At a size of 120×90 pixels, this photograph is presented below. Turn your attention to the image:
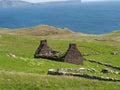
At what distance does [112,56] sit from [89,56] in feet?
15.3

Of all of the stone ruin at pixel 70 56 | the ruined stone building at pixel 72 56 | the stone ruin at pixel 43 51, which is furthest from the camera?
the stone ruin at pixel 43 51

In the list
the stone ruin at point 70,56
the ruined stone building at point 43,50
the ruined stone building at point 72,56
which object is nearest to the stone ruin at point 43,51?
the ruined stone building at point 43,50

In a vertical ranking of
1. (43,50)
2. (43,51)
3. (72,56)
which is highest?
(43,50)

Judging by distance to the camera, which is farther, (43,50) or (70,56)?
(43,50)

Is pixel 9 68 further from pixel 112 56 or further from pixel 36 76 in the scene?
pixel 112 56

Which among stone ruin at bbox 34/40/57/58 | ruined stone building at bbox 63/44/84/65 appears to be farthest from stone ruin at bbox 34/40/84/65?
stone ruin at bbox 34/40/57/58

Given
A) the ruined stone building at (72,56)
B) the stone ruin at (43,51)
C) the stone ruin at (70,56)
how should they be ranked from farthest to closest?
the stone ruin at (43,51) < the ruined stone building at (72,56) < the stone ruin at (70,56)

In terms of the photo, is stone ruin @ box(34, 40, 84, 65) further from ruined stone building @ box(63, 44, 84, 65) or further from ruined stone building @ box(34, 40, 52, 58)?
ruined stone building @ box(34, 40, 52, 58)

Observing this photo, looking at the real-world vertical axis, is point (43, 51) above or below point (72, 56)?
above

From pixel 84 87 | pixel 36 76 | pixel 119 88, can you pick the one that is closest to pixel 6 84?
pixel 36 76

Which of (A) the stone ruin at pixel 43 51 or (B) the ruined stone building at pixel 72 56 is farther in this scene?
(A) the stone ruin at pixel 43 51

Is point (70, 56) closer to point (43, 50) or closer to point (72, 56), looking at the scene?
point (72, 56)

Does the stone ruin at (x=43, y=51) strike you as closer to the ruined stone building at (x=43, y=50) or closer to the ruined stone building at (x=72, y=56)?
the ruined stone building at (x=43, y=50)

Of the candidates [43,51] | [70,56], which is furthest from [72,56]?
[43,51]
